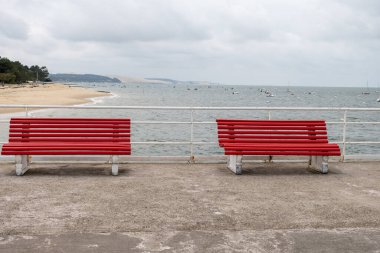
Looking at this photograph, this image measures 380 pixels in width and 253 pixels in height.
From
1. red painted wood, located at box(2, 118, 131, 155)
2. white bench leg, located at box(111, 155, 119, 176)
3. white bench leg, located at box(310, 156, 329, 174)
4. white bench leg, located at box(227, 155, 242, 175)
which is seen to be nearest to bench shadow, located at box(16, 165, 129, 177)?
white bench leg, located at box(111, 155, 119, 176)

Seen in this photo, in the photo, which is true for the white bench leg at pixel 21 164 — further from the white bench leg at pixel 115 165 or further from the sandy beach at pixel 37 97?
the sandy beach at pixel 37 97

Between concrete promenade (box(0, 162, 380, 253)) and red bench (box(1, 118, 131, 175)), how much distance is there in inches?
17.0

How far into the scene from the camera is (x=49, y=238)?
4.36 metres

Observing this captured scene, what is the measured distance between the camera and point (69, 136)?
7.54 m

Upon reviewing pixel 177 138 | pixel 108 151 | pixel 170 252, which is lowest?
pixel 177 138

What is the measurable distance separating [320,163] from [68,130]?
448 cm

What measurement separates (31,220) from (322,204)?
358 cm

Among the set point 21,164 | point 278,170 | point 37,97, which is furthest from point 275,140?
point 37,97

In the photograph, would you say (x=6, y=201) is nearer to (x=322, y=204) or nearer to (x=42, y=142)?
(x=42, y=142)

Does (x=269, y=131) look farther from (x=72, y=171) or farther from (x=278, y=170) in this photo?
(x=72, y=171)

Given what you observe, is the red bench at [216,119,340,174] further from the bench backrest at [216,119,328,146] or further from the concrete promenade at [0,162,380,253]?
the concrete promenade at [0,162,380,253]

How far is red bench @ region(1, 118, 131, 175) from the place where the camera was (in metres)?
7.08

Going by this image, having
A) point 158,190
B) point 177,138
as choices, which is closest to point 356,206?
point 158,190

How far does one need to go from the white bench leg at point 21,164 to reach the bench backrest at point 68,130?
335 mm
